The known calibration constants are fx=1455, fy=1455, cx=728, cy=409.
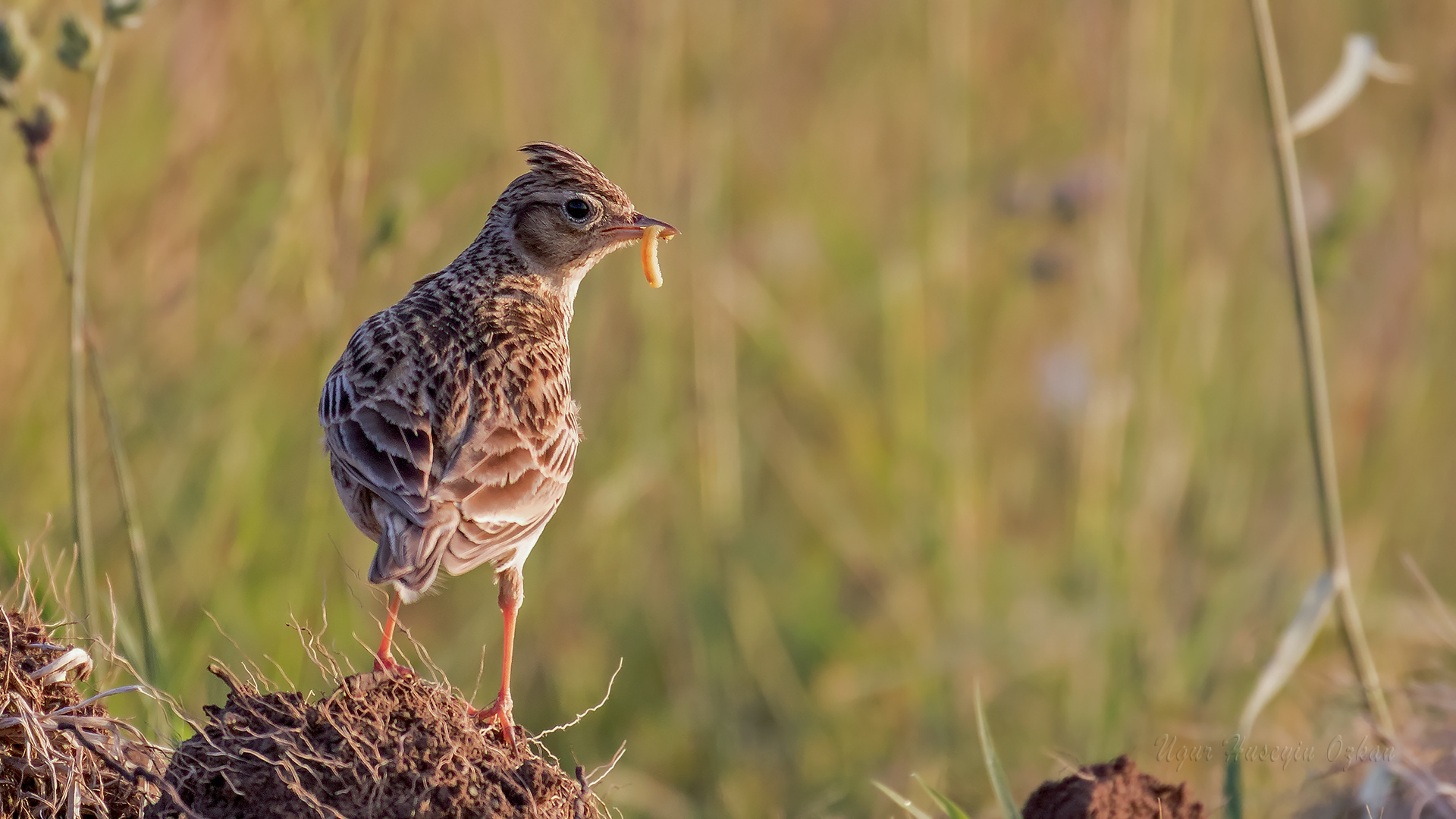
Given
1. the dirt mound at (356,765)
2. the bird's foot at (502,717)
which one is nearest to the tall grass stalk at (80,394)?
the dirt mound at (356,765)

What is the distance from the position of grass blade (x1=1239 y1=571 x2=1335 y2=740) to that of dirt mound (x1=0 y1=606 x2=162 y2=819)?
91.9 inches

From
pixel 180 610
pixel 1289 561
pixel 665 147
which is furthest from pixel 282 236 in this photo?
pixel 1289 561

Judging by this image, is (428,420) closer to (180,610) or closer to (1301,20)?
(180,610)

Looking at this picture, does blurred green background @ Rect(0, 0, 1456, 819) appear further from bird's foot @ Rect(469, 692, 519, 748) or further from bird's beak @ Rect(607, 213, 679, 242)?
bird's foot @ Rect(469, 692, 519, 748)

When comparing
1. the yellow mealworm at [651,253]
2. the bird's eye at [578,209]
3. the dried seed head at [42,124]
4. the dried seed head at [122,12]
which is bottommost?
the yellow mealworm at [651,253]

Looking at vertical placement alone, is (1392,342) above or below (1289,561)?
above

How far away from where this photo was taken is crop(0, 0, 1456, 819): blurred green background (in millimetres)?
4707

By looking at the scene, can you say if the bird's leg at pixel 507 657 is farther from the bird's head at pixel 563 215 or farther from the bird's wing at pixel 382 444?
the bird's head at pixel 563 215

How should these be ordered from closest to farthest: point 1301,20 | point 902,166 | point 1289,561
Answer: point 1289,561
point 1301,20
point 902,166

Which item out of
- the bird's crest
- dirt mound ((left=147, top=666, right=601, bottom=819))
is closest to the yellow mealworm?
the bird's crest

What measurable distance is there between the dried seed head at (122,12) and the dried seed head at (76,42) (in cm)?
5

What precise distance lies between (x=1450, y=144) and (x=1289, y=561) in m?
1.86

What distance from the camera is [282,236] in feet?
14.1

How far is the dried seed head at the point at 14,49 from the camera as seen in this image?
117 inches
